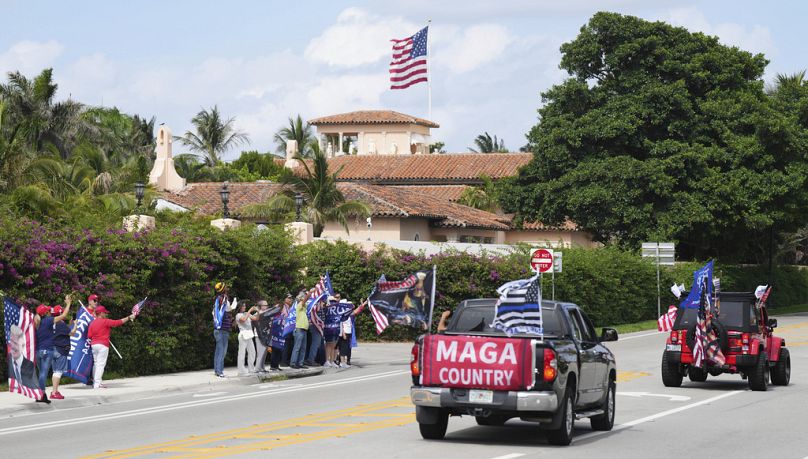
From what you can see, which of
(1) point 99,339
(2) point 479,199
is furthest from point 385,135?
(1) point 99,339

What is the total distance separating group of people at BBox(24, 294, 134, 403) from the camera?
2081 centimetres

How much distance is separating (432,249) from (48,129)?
26.4 metres

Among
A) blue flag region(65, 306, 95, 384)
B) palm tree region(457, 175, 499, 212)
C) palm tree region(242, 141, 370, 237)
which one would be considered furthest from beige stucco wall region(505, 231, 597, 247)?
blue flag region(65, 306, 95, 384)

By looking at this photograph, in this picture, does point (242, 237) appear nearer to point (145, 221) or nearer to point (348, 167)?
point (145, 221)

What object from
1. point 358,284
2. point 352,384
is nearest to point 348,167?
point 358,284

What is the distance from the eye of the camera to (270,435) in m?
15.7

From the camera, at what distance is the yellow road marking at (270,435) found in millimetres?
13930

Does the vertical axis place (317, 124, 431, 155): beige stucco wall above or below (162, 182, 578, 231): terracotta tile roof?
above

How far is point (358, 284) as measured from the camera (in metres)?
39.7

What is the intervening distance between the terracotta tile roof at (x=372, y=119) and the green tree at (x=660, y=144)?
31744 millimetres

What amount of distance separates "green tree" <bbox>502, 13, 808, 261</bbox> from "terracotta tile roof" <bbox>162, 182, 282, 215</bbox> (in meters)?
12.9

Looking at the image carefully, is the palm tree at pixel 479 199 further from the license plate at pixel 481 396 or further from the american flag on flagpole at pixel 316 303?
the license plate at pixel 481 396

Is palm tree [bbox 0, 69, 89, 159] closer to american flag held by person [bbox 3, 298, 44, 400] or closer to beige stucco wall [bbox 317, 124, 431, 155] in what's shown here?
beige stucco wall [bbox 317, 124, 431, 155]

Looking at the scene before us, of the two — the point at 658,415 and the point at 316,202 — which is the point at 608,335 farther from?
the point at 316,202
